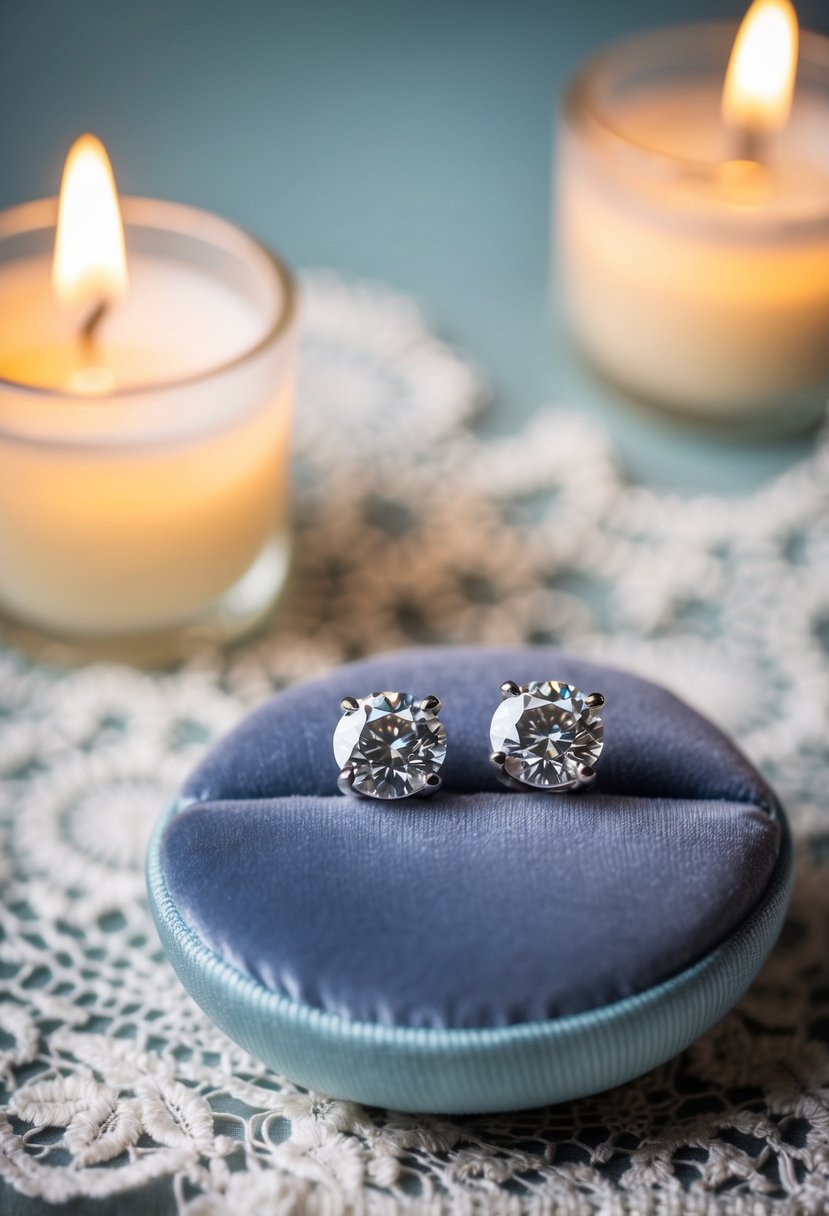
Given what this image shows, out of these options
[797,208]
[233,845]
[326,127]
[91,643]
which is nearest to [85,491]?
[91,643]

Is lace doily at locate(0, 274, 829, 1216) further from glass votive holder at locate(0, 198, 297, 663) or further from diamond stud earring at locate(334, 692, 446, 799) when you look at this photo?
diamond stud earring at locate(334, 692, 446, 799)

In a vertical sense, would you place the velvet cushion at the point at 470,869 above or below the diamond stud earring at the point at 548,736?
below

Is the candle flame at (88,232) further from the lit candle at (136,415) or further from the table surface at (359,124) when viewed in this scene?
the table surface at (359,124)

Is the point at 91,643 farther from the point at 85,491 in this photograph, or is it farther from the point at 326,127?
the point at 326,127

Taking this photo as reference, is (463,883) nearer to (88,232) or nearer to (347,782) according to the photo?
(347,782)

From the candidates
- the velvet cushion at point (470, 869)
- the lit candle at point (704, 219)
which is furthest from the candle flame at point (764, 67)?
the velvet cushion at point (470, 869)

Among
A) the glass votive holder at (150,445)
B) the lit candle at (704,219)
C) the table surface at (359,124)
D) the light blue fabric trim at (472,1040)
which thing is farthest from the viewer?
the table surface at (359,124)
